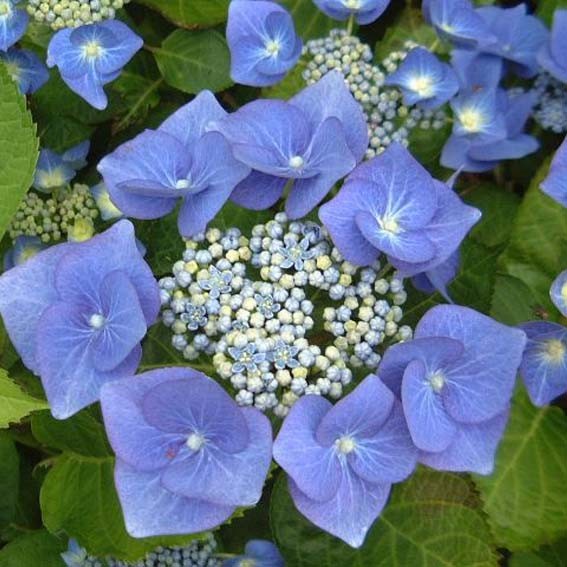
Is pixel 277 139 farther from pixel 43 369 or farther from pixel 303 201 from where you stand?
pixel 43 369

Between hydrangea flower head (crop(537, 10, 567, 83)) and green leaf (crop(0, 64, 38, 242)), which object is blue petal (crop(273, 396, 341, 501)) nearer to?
green leaf (crop(0, 64, 38, 242))

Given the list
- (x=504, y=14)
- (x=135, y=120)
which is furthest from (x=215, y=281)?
(x=504, y=14)

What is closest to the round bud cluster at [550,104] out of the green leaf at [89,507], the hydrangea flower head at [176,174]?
the hydrangea flower head at [176,174]

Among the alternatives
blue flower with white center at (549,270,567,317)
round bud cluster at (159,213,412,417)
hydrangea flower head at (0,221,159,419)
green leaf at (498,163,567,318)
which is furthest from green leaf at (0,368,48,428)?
green leaf at (498,163,567,318)

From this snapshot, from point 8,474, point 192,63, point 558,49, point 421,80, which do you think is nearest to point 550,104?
point 558,49

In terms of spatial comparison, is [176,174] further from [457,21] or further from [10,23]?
[457,21]
